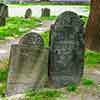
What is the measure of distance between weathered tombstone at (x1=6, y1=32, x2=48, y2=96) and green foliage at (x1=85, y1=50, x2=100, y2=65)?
11.1 feet

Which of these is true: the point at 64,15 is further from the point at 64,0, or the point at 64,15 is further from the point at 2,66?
the point at 64,0

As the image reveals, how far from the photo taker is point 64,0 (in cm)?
6169

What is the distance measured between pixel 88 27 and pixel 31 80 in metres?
6.13

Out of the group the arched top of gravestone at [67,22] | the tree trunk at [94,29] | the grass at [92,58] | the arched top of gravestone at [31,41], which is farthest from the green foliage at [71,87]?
the tree trunk at [94,29]

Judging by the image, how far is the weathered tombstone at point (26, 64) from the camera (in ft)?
33.9

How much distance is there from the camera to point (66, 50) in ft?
35.0

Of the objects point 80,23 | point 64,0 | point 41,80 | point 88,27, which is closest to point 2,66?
point 41,80

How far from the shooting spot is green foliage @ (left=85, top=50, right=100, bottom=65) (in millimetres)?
13812

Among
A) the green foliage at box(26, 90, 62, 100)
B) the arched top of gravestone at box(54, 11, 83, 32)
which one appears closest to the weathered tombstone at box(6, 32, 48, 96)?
the green foliage at box(26, 90, 62, 100)

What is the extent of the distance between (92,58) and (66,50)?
149 inches

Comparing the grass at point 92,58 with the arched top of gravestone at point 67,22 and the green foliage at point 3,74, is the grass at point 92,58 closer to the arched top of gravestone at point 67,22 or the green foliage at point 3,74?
the green foliage at point 3,74

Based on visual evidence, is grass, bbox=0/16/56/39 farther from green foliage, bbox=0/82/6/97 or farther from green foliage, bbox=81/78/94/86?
green foliage, bbox=81/78/94/86

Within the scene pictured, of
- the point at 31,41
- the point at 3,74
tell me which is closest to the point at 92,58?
the point at 3,74

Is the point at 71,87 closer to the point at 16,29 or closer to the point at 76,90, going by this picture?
the point at 76,90
